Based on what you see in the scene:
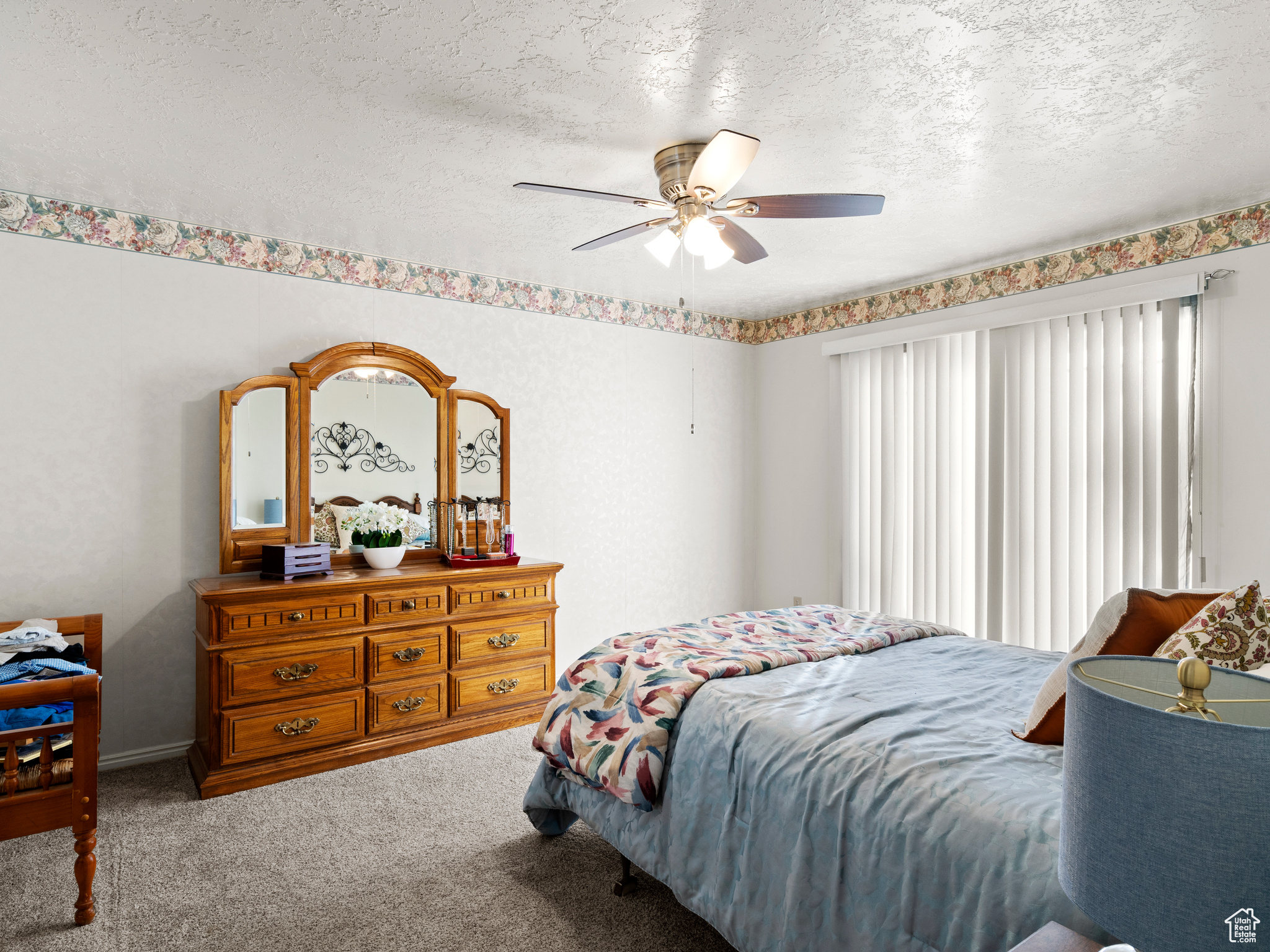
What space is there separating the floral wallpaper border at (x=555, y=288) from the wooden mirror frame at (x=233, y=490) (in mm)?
618

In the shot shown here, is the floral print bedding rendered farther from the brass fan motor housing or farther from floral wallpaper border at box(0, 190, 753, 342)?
floral wallpaper border at box(0, 190, 753, 342)

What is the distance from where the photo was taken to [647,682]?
2311 millimetres

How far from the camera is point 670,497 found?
5270 mm

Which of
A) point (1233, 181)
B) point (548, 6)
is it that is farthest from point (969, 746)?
point (1233, 181)

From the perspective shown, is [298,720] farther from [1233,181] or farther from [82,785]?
[1233,181]

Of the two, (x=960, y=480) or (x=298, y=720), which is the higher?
(x=960, y=480)

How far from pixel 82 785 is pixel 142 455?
1691 millimetres

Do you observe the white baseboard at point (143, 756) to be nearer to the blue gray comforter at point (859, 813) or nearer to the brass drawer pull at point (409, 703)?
the brass drawer pull at point (409, 703)

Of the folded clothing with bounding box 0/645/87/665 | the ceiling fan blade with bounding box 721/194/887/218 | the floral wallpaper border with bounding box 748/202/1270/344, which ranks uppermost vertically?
the floral wallpaper border with bounding box 748/202/1270/344

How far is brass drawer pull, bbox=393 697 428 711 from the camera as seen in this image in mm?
3564

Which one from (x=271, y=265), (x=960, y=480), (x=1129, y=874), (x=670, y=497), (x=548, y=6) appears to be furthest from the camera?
(x=670, y=497)

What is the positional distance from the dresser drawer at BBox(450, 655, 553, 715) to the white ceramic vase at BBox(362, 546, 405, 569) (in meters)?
0.67

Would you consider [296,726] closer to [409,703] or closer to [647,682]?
[409,703]

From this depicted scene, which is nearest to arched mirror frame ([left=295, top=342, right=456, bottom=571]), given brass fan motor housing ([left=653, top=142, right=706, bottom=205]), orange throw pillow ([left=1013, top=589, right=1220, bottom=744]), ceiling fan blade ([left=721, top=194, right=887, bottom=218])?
brass fan motor housing ([left=653, top=142, right=706, bottom=205])
